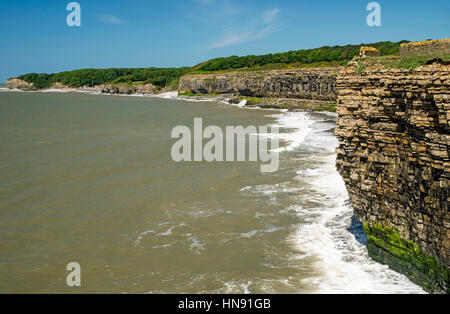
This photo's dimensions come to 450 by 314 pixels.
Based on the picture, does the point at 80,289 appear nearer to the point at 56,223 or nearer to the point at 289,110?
the point at 56,223

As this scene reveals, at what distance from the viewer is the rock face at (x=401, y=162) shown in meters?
8.50

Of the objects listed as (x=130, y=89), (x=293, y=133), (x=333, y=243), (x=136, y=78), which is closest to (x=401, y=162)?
(x=333, y=243)

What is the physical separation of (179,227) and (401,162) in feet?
29.5

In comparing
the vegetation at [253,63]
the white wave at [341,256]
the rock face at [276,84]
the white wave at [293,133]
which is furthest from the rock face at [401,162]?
the rock face at [276,84]

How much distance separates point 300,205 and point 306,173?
5554 millimetres

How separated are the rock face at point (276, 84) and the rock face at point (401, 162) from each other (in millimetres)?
62319

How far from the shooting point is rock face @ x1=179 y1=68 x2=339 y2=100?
2972 inches

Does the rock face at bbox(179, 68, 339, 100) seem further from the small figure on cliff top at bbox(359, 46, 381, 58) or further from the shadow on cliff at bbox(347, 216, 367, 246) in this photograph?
the small figure on cliff top at bbox(359, 46, 381, 58)

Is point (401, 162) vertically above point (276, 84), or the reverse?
point (276, 84)

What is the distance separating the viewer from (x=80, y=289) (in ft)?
37.0

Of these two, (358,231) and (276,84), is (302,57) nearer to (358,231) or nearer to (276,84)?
(276,84)

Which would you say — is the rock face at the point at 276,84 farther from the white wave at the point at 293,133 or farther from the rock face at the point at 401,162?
the rock face at the point at 401,162

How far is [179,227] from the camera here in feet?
51.3
